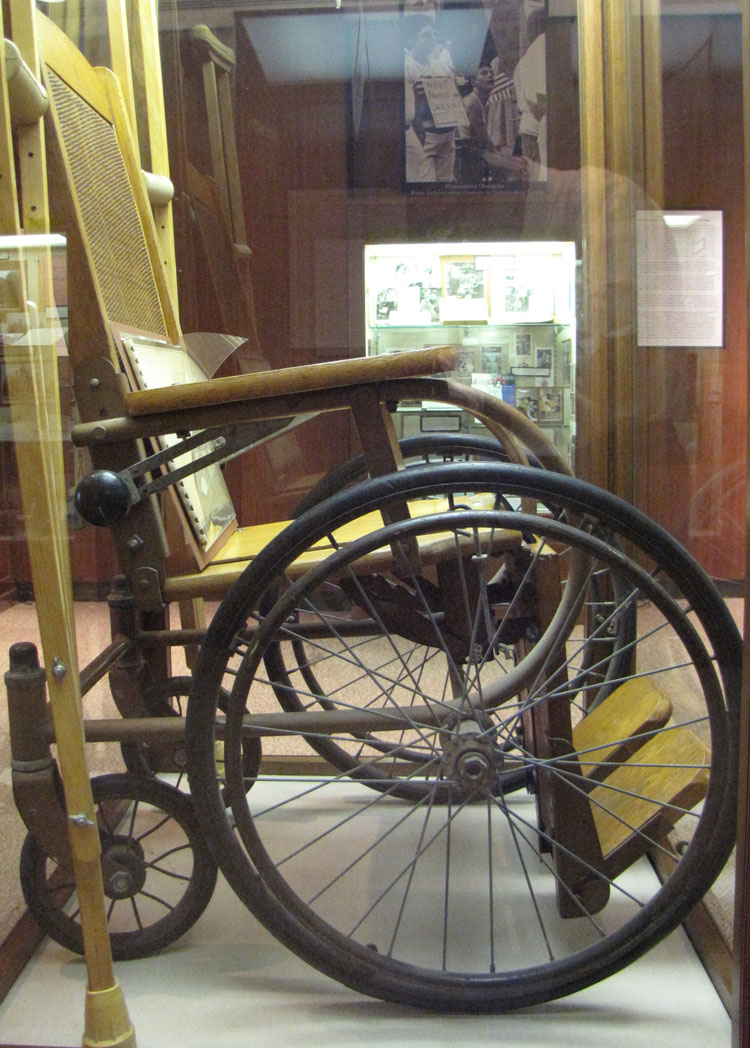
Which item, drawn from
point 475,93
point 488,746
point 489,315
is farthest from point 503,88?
point 488,746

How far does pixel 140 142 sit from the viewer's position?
1.52m

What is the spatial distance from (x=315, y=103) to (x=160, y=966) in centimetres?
123

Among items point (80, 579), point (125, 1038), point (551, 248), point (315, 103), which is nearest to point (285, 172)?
point (315, 103)

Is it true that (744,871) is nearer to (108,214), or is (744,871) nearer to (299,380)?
(299,380)

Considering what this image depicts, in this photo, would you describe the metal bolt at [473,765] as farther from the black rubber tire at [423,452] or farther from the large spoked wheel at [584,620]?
the black rubber tire at [423,452]

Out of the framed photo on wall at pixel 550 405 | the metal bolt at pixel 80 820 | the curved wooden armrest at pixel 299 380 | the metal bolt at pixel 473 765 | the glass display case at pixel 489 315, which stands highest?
the glass display case at pixel 489 315

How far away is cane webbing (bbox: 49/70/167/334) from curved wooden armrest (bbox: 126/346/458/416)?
0.22 metres

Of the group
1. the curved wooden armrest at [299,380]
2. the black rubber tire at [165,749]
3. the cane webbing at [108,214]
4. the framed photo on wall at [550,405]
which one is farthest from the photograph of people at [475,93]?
the black rubber tire at [165,749]

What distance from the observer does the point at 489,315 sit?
55.2 inches

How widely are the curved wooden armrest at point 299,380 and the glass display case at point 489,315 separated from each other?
0.45m

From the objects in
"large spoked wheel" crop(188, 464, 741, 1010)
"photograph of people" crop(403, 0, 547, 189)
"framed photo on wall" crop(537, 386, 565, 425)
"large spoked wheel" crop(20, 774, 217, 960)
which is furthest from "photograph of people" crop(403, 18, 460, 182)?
"large spoked wheel" crop(20, 774, 217, 960)

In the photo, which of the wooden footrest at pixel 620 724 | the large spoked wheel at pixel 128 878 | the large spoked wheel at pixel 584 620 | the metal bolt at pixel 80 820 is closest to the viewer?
the metal bolt at pixel 80 820

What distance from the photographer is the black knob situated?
102 centimetres

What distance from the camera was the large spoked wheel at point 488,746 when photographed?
3.07ft
